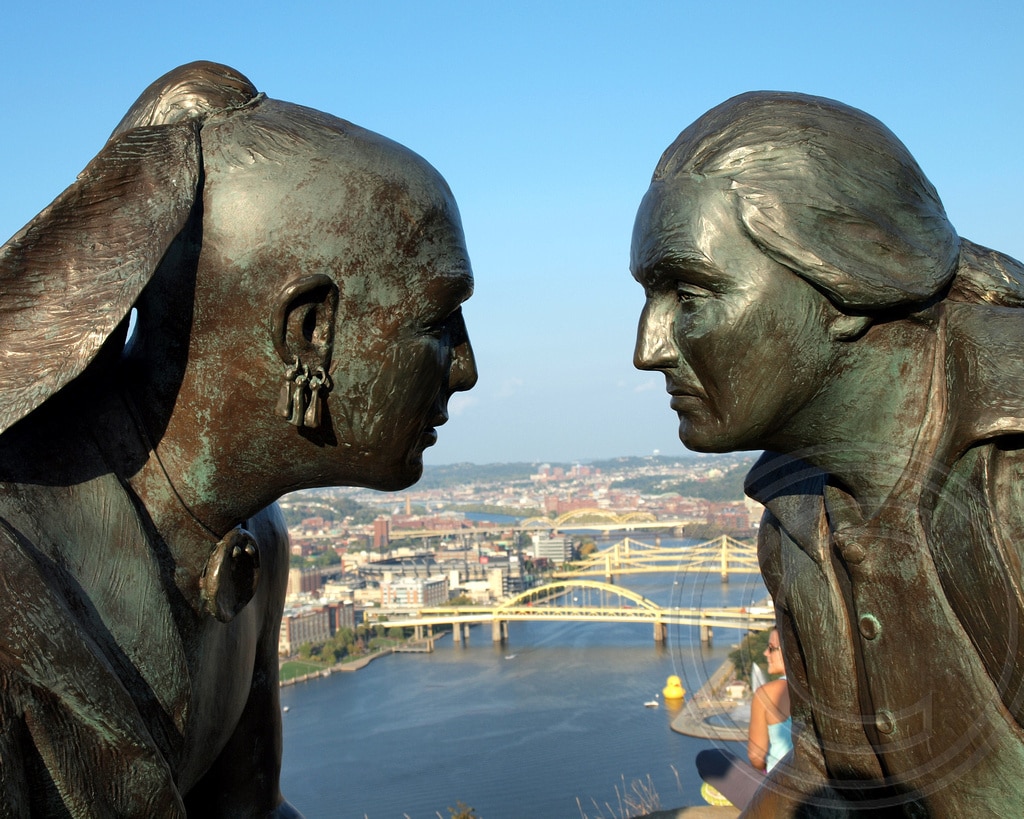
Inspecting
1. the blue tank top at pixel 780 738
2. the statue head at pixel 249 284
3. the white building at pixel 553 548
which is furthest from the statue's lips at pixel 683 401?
the white building at pixel 553 548

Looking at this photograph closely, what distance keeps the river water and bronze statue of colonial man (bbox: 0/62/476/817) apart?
449 inches

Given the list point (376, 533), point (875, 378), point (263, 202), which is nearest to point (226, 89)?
point (263, 202)

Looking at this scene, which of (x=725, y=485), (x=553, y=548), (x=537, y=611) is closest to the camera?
(x=725, y=485)

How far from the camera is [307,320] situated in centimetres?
156

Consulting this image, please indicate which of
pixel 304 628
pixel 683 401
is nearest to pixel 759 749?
pixel 683 401

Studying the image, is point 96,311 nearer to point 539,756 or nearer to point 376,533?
point 539,756

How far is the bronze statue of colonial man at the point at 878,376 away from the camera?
5.27 ft

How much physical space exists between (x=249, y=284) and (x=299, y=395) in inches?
6.5

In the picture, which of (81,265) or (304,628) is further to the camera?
(304,628)

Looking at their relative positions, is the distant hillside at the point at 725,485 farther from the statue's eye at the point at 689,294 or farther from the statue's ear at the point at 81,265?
the statue's ear at the point at 81,265

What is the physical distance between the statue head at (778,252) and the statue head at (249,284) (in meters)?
0.34

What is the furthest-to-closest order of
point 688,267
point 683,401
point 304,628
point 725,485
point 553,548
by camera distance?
point 553,548, point 304,628, point 725,485, point 683,401, point 688,267

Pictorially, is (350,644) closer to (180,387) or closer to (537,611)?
(537,611)

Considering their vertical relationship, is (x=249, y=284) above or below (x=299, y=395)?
above
